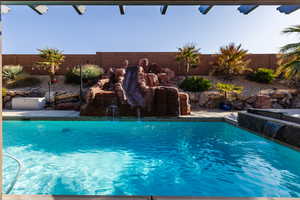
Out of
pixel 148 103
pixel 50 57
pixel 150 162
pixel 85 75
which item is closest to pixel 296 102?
pixel 148 103

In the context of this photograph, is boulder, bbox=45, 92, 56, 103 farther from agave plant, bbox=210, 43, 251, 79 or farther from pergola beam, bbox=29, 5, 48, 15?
agave plant, bbox=210, 43, 251, 79

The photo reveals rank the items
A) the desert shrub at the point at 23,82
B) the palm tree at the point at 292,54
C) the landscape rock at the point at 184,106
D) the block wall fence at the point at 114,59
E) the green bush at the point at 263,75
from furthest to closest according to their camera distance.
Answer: the block wall fence at the point at 114,59 → the green bush at the point at 263,75 → the desert shrub at the point at 23,82 → the landscape rock at the point at 184,106 → the palm tree at the point at 292,54

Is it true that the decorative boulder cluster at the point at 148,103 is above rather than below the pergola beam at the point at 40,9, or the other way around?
below

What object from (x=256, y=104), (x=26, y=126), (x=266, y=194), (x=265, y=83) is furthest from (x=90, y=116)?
(x=265, y=83)

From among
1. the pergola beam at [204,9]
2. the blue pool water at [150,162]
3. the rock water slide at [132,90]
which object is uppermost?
the pergola beam at [204,9]

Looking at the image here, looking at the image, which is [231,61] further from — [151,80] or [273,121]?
[273,121]

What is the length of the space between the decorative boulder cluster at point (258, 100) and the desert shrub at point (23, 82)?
1788 cm

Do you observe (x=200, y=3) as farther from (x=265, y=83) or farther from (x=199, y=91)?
(x=265, y=83)

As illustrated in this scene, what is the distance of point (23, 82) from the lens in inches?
736

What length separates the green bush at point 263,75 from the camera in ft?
61.4

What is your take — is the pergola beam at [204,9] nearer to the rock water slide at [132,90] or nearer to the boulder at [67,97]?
the rock water slide at [132,90]

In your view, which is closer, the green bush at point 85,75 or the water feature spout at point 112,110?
the water feature spout at point 112,110

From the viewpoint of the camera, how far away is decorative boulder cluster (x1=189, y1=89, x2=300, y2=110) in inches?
592

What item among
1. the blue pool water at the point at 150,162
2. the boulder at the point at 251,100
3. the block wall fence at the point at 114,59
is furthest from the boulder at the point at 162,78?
the blue pool water at the point at 150,162
